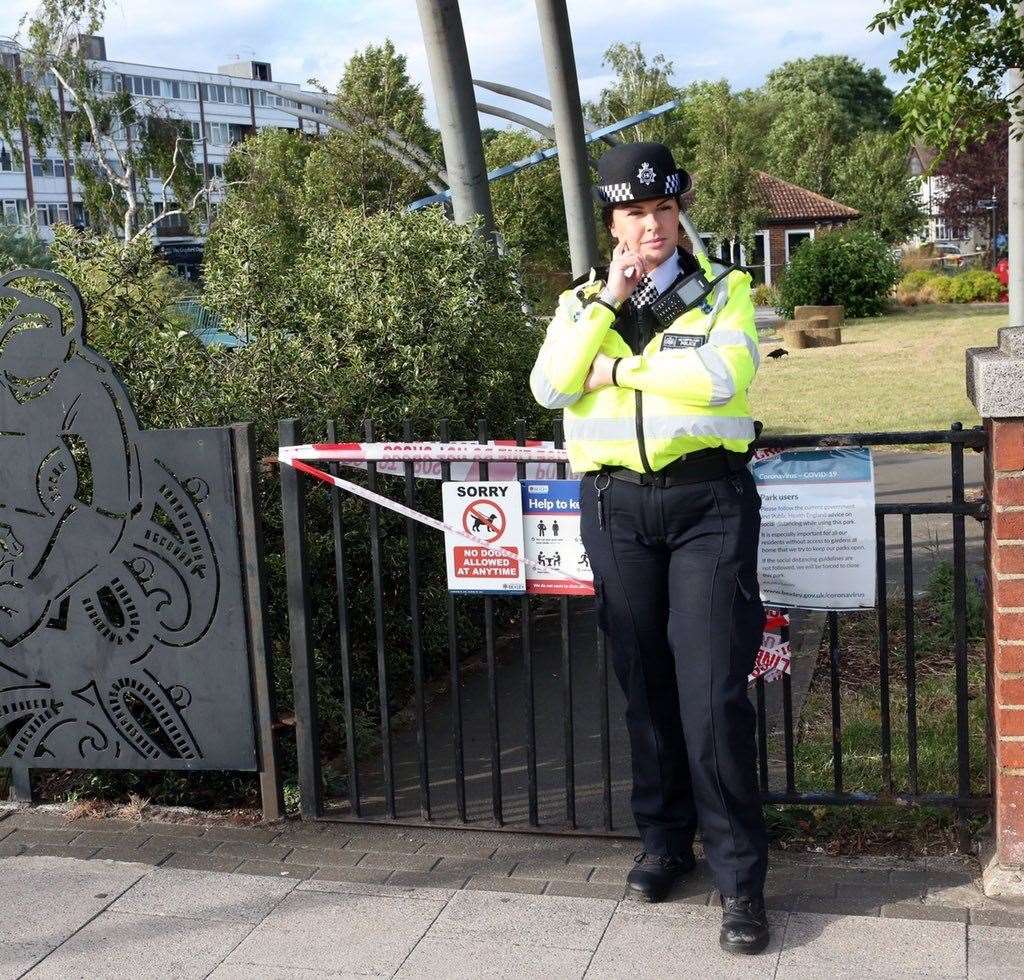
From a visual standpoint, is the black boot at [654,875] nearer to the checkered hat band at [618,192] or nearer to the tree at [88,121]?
the checkered hat band at [618,192]

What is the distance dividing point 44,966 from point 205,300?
282 cm

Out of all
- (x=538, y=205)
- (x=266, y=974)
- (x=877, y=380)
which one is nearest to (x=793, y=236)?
(x=538, y=205)

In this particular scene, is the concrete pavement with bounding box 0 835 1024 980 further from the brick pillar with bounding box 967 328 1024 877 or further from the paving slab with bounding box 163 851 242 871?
the brick pillar with bounding box 967 328 1024 877

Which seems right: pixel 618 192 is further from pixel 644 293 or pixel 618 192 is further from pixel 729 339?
pixel 729 339

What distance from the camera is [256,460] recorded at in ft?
14.1

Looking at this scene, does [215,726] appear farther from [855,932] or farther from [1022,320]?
[1022,320]

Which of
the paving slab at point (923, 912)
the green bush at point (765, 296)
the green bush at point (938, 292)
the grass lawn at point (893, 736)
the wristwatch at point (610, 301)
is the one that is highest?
the green bush at point (765, 296)

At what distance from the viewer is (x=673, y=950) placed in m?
3.49

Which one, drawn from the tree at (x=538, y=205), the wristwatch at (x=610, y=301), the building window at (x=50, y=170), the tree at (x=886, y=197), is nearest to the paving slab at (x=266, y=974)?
the wristwatch at (x=610, y=301)

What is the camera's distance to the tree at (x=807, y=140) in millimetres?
64688

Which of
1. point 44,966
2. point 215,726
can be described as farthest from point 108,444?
point 44,966

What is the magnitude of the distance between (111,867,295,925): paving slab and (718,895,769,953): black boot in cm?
131

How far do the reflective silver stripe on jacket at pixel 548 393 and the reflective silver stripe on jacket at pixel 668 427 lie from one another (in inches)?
2.5

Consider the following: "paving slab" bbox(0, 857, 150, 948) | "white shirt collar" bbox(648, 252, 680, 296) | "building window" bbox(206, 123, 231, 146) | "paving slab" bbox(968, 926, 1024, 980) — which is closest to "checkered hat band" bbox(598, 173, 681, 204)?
"white shirt collar" bbox(648, 252, 680, 296)
